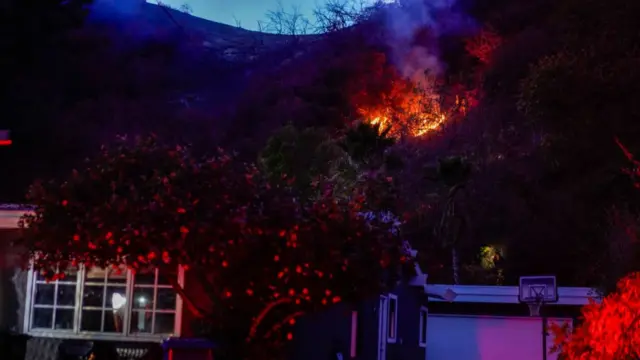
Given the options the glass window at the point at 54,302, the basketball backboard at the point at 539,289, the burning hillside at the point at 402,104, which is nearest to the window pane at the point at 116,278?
the glass window at the point at 54,302

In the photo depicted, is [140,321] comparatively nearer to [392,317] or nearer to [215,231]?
→ [215,231]

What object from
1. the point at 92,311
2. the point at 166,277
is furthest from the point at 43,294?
the point at 166,277

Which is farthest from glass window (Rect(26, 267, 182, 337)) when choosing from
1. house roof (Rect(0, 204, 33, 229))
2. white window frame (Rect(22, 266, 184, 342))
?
house roof (Rect(0, 204, 33, 229))

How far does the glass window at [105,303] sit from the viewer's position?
12.7 meters

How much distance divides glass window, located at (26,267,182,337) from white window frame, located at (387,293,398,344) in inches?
258

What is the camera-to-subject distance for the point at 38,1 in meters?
28.3

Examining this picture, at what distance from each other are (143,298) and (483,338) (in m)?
15.6

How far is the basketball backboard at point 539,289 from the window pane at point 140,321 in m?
6.74

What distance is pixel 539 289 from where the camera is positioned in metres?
15.4

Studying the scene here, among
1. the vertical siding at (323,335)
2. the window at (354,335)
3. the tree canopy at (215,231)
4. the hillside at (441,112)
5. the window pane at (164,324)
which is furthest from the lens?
A: the window at (354,335)

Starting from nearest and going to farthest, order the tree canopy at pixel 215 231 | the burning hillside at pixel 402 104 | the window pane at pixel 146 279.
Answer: the tree canopy at pixel 215 231
the window pane at pixel 146 279
the burning hillside at pixel 402 104

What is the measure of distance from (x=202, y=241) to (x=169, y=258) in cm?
52

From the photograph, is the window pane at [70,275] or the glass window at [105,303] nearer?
the glass window at [105,303]

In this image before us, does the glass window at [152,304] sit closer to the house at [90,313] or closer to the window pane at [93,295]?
the house at [90,313]
